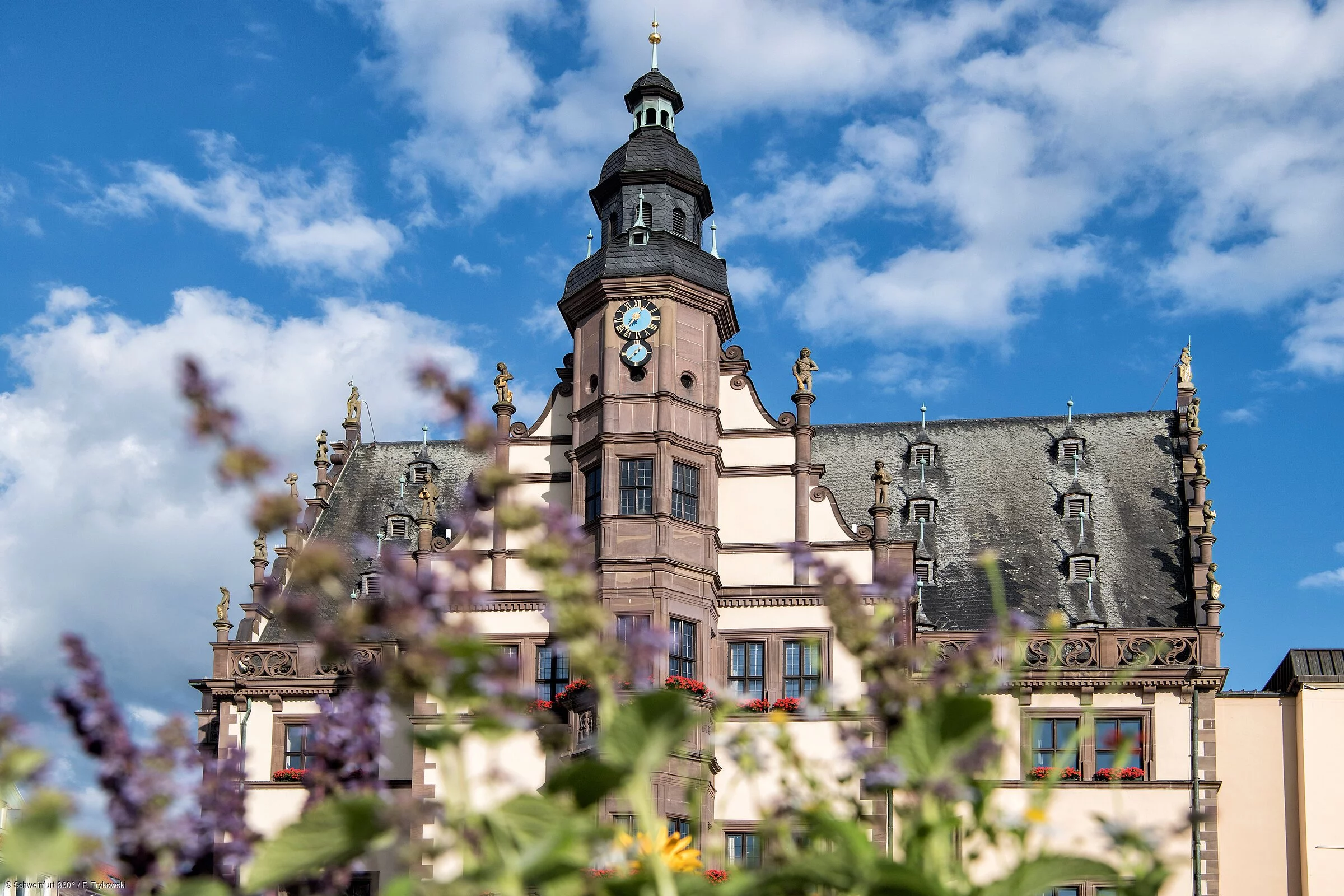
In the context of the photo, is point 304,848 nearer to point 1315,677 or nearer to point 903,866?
point 903,866

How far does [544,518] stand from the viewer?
2688 mm

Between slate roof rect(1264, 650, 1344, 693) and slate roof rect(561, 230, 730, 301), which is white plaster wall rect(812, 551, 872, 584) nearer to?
slate roof rect(561, 230, 730, 301)

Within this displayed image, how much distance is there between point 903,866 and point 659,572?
84.0 ft

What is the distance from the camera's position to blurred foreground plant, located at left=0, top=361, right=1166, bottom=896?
→ 8.44 feet

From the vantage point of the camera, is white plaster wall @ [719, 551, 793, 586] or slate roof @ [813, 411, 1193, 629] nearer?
white plaster wall @ [719, 551, 793, 586]

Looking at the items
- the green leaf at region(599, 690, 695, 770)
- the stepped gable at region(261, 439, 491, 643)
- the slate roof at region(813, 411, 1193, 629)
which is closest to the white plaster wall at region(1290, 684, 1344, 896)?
the slate roof at region(813, 411, 1193, 629)

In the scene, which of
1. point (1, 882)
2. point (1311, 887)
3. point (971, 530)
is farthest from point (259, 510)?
point (971, 530)

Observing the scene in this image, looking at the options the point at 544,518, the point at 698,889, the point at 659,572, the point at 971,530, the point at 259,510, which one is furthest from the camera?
the point at 971,530

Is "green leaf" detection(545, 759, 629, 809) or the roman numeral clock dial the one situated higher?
the roman numeral clock dial

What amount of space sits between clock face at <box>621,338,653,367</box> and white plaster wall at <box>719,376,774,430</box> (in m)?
1.92

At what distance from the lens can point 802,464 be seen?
3062cm

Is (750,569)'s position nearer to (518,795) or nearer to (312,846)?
(518,795)

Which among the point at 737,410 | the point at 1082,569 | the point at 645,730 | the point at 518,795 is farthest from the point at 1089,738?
the point at 645,730

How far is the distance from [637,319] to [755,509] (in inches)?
170
